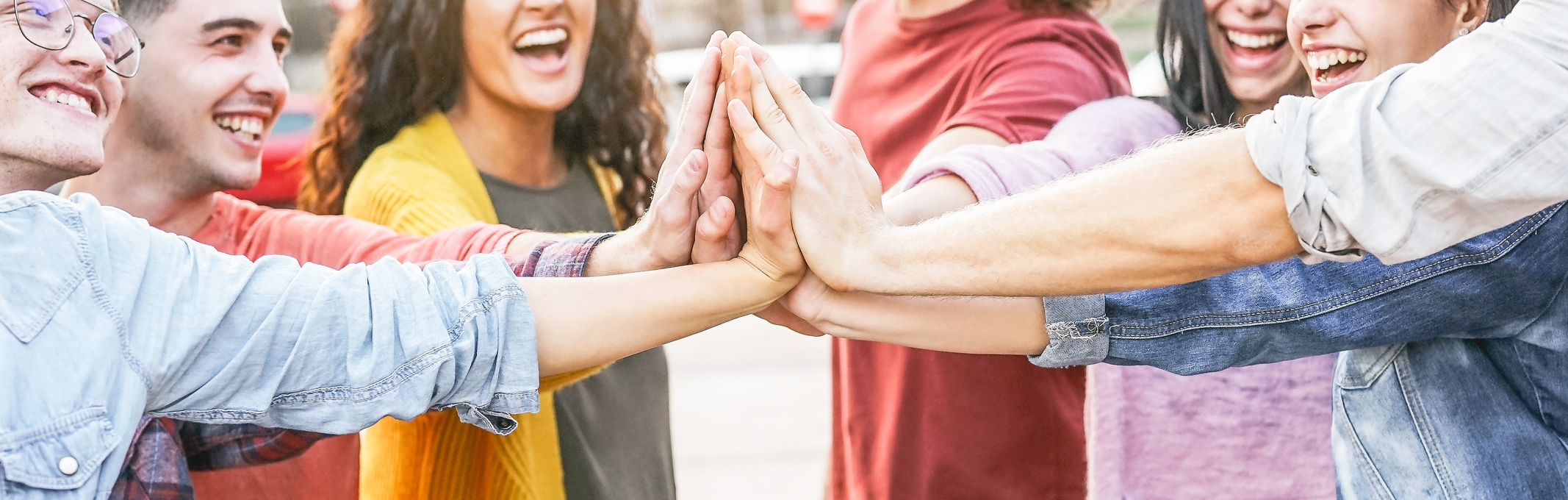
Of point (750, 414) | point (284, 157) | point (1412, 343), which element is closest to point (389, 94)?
point (1412, 343)

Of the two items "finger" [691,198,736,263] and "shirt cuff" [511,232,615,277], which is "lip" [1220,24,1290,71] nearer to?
"finger" [691,198,736,263]

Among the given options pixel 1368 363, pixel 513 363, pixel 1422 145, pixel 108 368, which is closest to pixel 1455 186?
pixel 1422 145

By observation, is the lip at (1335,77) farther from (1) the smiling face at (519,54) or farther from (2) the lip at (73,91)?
(2) the lip at (73,91)

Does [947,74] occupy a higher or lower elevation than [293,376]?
higher

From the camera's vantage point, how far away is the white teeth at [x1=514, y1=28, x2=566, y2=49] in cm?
208

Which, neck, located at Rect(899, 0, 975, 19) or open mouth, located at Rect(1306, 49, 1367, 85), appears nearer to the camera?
open mouth, located at Rect(1306, 49, 1367, 85)

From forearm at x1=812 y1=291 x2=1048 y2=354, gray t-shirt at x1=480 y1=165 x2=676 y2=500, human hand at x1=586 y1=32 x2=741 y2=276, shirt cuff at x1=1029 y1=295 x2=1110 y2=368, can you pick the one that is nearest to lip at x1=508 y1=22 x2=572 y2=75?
gray t-shirt at x1=480 y1=165 x2=676 y2=500

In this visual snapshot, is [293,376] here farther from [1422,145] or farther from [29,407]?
[1422,145]

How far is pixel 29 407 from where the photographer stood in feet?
3.36

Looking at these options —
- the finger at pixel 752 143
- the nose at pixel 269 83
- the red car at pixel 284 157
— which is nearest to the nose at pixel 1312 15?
the finger at pixel 752 143

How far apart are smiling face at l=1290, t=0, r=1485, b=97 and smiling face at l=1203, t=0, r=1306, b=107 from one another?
211 mm

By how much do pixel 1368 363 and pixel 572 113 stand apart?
1487mm

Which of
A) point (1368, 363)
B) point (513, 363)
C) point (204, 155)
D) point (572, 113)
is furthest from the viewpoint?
point (572, 113)

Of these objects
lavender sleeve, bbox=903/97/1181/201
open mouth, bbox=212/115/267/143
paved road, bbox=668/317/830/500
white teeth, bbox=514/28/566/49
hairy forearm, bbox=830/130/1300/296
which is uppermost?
white teeth, bbox=514/28/566/49
